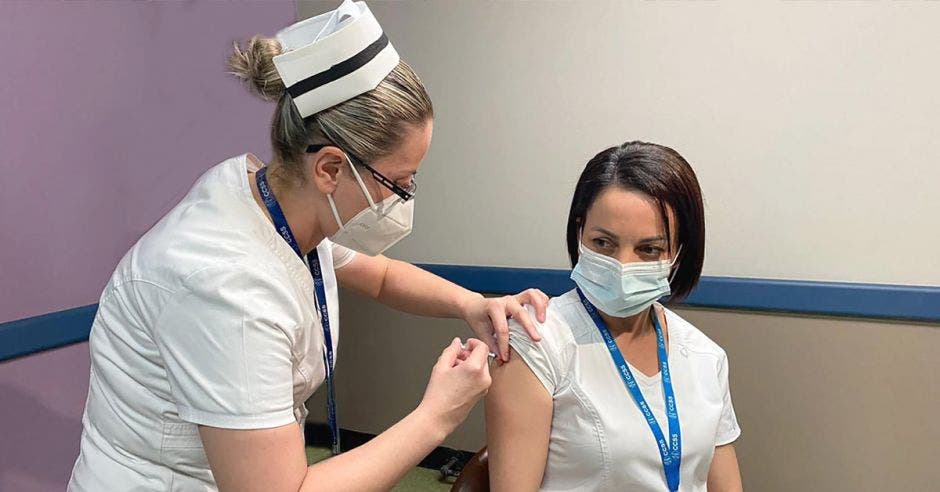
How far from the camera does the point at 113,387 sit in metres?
1.14

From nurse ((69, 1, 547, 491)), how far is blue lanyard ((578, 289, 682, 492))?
1.26 feet

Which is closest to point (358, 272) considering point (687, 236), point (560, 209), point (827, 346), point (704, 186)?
point (687, 236)

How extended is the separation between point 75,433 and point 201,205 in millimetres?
1467

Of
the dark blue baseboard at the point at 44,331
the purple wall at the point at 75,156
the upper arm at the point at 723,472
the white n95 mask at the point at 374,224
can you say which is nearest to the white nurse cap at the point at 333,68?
the white n95 mask at the point at 374,224

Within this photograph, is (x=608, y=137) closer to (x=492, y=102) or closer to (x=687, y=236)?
(x=492, y=102)

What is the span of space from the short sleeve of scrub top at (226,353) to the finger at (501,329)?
496mm

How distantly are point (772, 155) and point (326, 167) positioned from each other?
1.43 meters

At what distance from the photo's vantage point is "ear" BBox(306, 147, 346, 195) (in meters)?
1.12

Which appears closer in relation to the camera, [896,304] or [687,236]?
[687,236]

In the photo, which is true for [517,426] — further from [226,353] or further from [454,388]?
[226,353]

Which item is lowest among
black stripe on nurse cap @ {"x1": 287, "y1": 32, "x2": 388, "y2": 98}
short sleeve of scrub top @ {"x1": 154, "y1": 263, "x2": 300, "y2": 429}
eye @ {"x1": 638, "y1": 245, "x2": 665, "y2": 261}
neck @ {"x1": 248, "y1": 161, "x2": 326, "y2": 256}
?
short sleeve of scrub top @ {"x1": 154, "y1": 263, "x2": 300, "y2": 429}

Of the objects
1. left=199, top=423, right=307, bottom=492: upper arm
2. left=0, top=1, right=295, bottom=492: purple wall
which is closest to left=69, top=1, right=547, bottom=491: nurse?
left=199, top=423, right=307, bottom=492: upper arm

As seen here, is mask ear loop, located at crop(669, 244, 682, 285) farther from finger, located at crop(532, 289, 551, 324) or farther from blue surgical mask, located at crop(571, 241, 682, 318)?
finger, located at crop(532, 289, 551, 324)

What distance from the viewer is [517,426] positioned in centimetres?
140
